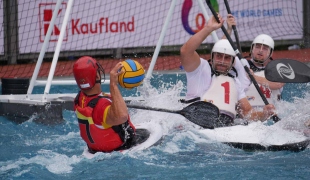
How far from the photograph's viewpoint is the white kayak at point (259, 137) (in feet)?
20.6

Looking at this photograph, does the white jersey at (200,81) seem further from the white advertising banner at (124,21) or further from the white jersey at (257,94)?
the white advertising banner at (124,21)

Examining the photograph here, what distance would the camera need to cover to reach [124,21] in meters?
11.9

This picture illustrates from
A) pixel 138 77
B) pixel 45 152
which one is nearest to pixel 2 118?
→ pixel 45 152

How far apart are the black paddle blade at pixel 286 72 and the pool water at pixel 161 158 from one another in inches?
12.9

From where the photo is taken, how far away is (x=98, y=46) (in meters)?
11.7

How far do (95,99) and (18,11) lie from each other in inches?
245

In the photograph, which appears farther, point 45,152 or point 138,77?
point 45,152

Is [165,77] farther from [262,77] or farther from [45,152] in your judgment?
[45,152]

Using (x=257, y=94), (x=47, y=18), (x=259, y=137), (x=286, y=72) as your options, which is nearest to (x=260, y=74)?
(x=257, y=94)

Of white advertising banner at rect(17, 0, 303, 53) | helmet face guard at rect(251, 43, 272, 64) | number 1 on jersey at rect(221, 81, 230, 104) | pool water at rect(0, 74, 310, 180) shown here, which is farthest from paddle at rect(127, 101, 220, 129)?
white advertising banner at rect(17, 0, 303, 53)

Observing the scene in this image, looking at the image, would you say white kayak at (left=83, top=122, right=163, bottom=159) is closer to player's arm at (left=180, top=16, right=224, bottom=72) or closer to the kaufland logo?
player's arm at (left=180, top=16, right=224, bottom=72)

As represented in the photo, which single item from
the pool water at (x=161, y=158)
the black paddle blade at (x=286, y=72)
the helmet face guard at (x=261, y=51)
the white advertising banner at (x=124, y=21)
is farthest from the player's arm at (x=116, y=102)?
the white advertising banner at (x=124, y=21)

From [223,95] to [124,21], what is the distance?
17.8 ft

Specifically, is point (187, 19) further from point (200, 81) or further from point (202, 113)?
point (202, 113)
